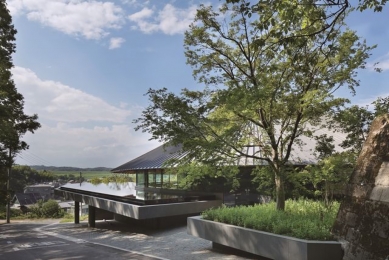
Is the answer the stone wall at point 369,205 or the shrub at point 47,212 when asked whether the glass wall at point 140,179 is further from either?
the stone wall at point 369,205

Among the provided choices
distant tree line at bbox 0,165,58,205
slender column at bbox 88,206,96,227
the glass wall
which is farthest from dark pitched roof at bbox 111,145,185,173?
distant tree line at bbox 0,165,58,205

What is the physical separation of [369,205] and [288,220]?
9.76ft

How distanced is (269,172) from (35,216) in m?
33.2

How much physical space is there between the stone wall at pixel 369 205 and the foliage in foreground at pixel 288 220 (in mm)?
713

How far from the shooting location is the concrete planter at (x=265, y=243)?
8016mm

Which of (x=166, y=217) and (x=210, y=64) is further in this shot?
(x=166, y=217)

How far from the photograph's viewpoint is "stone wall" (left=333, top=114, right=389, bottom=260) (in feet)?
22.7

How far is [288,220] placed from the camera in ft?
32.4

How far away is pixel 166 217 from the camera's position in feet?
58.0

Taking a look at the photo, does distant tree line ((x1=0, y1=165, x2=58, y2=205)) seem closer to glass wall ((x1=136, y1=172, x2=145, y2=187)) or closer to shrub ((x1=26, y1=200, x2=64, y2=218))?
shrub ((x1=26, y1=200, x2=64, y2=218))

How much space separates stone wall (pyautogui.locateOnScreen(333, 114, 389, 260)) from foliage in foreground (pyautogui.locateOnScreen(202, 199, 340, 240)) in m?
0.71

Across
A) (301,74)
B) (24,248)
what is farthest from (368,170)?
(24,248)

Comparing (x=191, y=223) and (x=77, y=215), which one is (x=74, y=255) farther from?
(x=77, y=215)

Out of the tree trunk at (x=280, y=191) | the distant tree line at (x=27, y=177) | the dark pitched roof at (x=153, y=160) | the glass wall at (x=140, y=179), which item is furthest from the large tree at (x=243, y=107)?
the distant tree line at (x=27, y=177)
